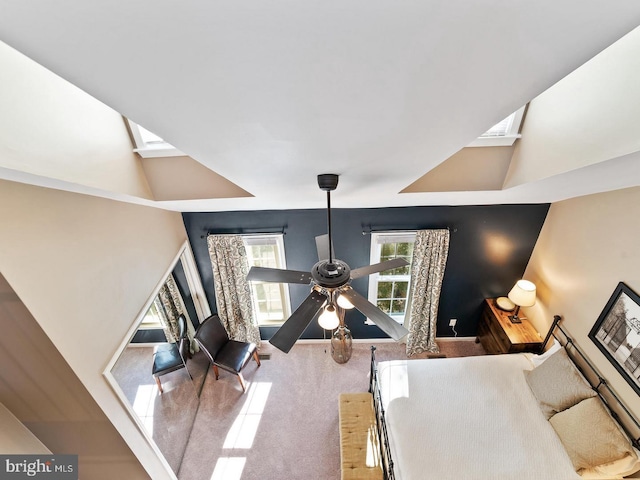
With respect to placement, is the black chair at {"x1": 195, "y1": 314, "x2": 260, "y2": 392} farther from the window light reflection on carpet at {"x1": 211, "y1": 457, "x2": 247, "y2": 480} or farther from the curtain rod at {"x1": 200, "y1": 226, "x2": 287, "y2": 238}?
the curtain rod at {"x1": 200, "y1": 226, "x2": 287, "y2": 238}

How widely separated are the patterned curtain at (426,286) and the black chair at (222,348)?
2298 millimetres

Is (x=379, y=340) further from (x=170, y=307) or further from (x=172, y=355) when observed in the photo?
(x=170, y=307)

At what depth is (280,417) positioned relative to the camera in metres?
3.46

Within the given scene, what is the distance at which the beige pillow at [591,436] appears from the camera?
2.18 m

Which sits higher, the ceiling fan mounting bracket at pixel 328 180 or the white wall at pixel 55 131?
the white wall at pixel 55 131

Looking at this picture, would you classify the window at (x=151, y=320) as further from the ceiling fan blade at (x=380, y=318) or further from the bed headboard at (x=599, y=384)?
the bed headboard at (x=599, y=384)

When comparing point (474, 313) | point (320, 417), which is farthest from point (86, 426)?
point (474, 313)

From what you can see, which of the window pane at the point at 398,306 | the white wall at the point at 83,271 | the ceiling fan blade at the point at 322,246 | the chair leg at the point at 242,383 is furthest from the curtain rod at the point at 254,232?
the window pane at the point at 398,306

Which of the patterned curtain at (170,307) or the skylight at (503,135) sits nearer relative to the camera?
the skylight at (503,135)

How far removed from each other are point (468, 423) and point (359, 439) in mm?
1027

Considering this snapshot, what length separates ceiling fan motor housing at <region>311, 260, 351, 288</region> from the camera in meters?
1.67

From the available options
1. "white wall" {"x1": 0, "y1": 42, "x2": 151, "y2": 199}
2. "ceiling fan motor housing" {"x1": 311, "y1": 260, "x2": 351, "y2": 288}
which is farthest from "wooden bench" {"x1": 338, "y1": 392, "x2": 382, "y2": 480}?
"white wall" {"x1": 0, "y1": 42, "x2": 151, "y2": 199}

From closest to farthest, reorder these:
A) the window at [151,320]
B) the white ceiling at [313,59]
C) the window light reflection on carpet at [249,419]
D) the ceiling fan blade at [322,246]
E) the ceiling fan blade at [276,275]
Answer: the white ceiling at [313,59], the ceiling fan blade at [276,275], the ceiling fan blade at [322,246], the window at [151,320], the window light reflection on carpet at [249,419]

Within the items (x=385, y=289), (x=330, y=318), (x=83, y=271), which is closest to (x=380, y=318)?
(x=330, y=318)
